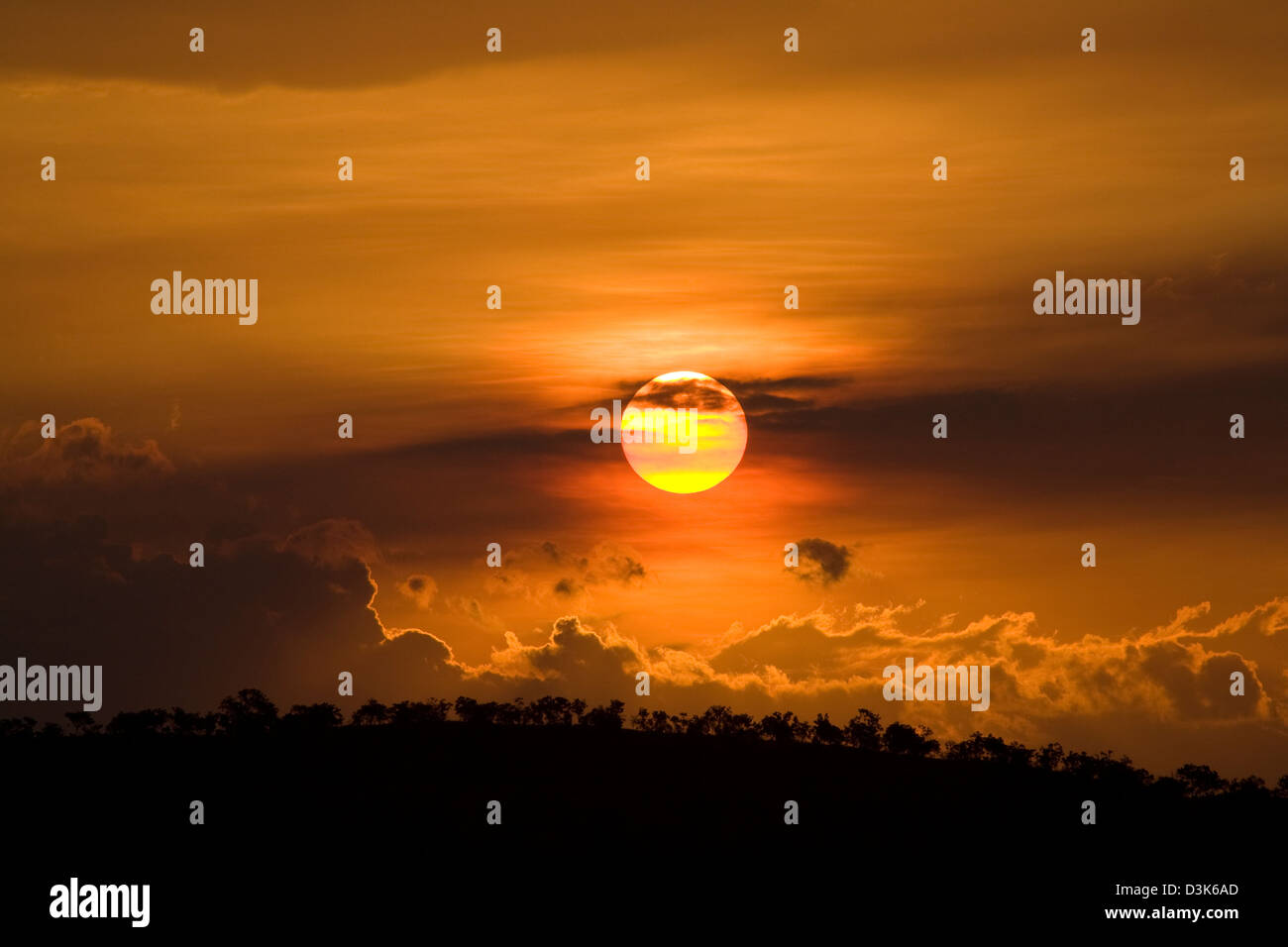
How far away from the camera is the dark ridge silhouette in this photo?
133 m

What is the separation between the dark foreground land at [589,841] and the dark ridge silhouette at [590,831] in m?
0.33

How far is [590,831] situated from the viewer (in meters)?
151

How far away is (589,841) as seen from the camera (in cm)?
14812

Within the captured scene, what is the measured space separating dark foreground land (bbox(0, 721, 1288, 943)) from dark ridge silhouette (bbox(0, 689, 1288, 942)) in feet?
1.08

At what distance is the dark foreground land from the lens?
5162 inches

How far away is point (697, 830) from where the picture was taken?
152m

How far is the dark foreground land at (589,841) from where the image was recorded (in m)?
131

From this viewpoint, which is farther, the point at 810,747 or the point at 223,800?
the point at 810,747

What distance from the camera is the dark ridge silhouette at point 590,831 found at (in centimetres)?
13338

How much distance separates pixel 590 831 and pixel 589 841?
2771mm
